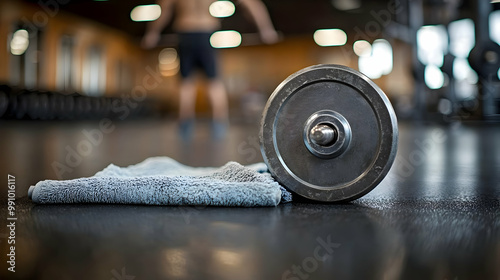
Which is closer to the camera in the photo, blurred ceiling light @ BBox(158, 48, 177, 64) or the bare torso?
the bare torso

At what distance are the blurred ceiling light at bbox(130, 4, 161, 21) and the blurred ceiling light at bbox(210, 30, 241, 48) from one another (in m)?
2.35

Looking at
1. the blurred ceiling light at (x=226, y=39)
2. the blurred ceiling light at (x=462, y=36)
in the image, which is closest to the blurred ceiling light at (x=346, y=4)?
the blurred ceiling light at (x=462, y=36)

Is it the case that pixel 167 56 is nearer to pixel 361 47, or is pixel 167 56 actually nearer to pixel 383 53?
pixel 361 47

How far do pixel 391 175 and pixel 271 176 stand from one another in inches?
25.3

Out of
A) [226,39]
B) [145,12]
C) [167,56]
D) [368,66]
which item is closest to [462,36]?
[368,66]

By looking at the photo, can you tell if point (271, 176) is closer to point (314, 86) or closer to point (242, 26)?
point (314, 86)

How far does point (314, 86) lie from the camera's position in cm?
89

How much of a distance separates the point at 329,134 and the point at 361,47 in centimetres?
1298

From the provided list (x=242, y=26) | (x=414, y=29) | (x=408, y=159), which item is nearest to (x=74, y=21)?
(x=242, y=26)

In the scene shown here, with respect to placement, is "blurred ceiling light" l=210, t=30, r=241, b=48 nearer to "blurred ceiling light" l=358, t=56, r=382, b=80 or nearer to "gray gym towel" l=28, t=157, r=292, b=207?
"blurred ceiling light" l=358, t=56, r=382, b=80

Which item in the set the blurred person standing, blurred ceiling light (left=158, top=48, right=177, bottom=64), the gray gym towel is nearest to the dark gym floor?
the gray gym towel

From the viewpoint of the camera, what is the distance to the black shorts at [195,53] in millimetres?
3430

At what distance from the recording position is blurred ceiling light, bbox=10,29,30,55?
831cm

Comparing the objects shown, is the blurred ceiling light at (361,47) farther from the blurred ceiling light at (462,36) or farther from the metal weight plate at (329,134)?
the metal weight plate at (329,134)
